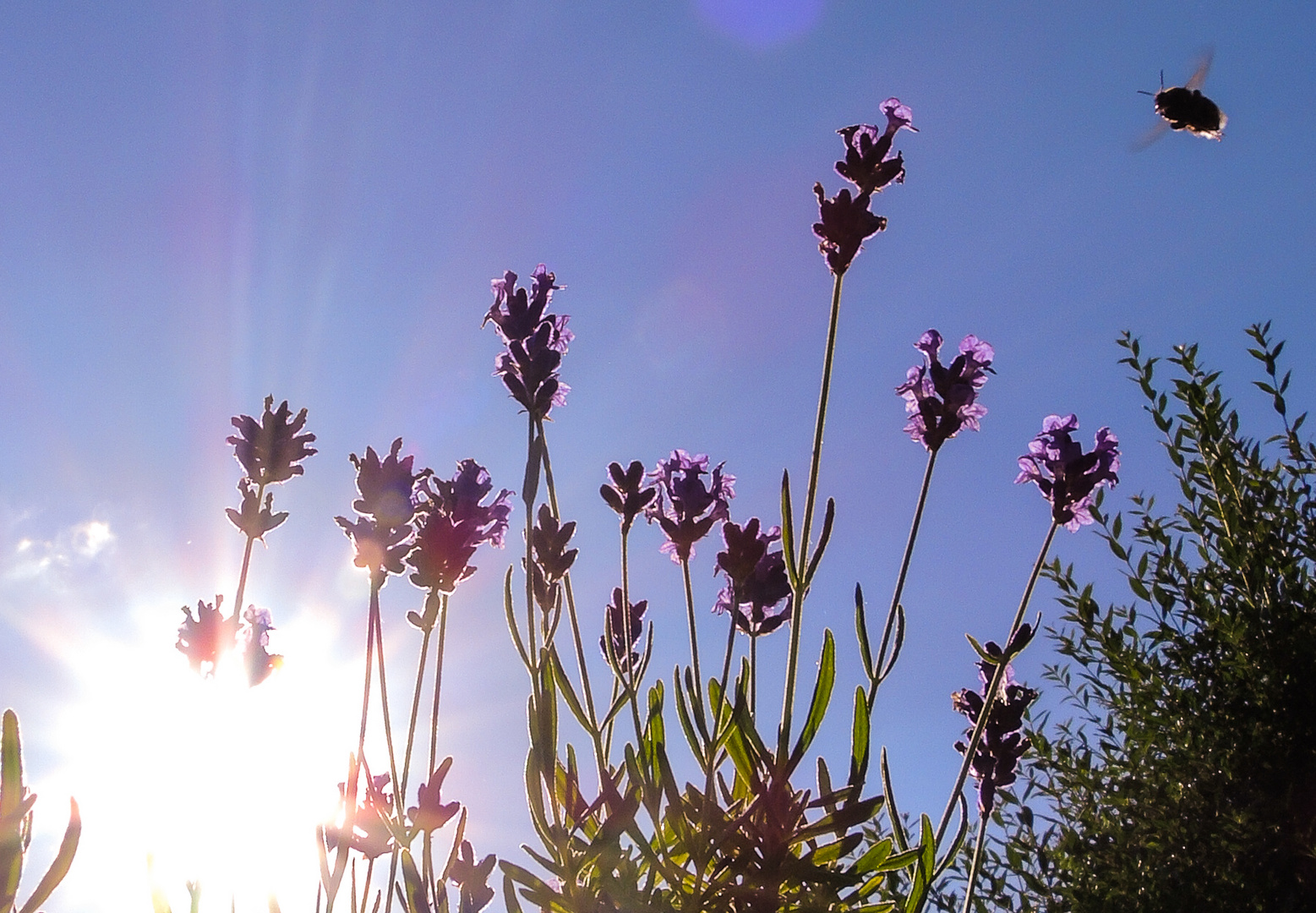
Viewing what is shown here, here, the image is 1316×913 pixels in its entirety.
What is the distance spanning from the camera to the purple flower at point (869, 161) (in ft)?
5.53

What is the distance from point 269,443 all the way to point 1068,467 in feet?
5.28

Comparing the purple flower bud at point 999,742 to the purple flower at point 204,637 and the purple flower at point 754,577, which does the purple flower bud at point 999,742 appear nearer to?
the purple flower at point 754,577

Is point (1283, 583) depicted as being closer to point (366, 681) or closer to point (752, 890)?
point (752, 890)

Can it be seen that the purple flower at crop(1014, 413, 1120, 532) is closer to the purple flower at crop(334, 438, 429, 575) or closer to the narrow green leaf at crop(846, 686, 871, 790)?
the narrow green leaf at crop(846, 686, 871, 790)

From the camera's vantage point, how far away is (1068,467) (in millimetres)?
1835

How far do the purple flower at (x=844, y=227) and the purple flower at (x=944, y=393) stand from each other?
0.31m

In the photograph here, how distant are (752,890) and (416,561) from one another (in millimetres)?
737

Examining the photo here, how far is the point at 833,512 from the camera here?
5.42 ft

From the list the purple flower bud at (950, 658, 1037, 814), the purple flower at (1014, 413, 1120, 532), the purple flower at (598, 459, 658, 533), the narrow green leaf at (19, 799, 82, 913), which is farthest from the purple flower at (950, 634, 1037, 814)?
the narrow green leaf at (19, 799, 82, 913)

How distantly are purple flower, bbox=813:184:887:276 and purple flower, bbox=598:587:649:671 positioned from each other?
640 mm

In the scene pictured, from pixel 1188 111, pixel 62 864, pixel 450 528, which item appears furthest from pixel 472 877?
pixel 1188 111

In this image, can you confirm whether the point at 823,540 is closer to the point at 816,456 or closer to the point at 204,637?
the point at 816,456

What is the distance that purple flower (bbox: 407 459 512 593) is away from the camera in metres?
1.64

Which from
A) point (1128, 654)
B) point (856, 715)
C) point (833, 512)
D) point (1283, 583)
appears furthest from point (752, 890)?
point (1283, 583)
